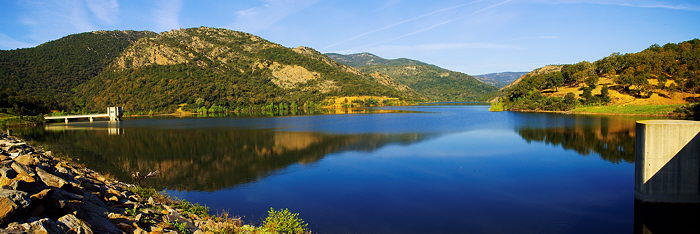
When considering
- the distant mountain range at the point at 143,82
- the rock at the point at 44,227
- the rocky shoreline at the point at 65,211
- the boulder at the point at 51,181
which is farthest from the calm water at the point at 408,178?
the distant mountain range at the point at 143,82

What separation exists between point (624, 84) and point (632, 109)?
1544cm

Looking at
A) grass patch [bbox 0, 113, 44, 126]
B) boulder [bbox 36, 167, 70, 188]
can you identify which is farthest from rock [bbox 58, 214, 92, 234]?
grass patch [bbox 0, 113, 44, 126]

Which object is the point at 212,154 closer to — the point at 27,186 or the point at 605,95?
the point at 27,186

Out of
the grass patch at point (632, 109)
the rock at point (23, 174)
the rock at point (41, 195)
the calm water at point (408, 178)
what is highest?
the rock at point (23, 174)

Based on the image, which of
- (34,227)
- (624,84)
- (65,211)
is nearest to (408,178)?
(65,211)

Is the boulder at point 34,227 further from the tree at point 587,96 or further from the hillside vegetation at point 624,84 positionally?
the tree at point 587,96

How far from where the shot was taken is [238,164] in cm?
2753

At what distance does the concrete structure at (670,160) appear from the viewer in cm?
1452

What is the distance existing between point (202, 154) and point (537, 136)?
34473 mm


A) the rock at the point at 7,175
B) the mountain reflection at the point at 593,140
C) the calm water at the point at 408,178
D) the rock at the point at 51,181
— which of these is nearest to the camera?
the rock at the point at 7,175

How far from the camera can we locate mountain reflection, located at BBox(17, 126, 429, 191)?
23636 millimetres

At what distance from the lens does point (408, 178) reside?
22328 millimetres

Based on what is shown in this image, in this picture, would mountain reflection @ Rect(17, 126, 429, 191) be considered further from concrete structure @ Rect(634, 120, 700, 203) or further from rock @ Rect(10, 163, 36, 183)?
concrete structure @ Rect(634, 120, 700, 203)

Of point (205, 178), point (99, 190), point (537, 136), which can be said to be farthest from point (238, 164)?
point (537, 136)
